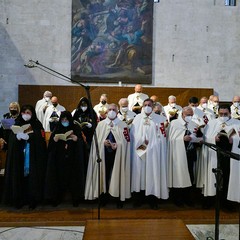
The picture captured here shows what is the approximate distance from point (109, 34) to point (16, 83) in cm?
439

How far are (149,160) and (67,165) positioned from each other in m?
1.48

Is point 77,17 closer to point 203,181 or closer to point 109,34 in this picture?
point 109,34

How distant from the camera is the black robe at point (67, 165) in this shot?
18.4ft

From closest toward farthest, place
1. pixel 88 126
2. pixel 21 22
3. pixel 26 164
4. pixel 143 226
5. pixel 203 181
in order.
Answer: pixel 143 226 < pixel 26 164 < pixel 203 181 < pixel 88 126 < pixel 21 22

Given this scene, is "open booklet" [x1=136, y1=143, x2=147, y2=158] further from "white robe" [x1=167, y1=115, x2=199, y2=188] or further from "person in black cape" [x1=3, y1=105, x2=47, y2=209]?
"person in black cape" [x1=3, y1=105, x2=47, y2=209]

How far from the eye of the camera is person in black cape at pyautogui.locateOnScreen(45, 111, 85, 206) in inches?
220

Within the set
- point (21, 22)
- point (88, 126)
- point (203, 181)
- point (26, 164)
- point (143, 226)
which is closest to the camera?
point (143, 226)

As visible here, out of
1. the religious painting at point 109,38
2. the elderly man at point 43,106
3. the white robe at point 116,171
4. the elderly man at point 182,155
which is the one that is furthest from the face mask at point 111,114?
the religious painting at point 109,38

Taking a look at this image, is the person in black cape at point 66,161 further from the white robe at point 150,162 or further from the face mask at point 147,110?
the face mask at point 147,110

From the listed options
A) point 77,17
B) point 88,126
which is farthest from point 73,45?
point 88,126

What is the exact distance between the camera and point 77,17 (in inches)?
512

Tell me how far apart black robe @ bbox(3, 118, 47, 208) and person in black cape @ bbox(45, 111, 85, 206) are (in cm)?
17

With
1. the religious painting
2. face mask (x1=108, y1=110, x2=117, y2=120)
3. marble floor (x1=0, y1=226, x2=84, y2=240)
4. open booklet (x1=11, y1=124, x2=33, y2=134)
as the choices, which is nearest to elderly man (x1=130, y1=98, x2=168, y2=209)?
face mask (x1=108, y1=110, x2=117, y2=120)

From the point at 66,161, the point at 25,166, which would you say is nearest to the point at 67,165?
the point at 66,161
